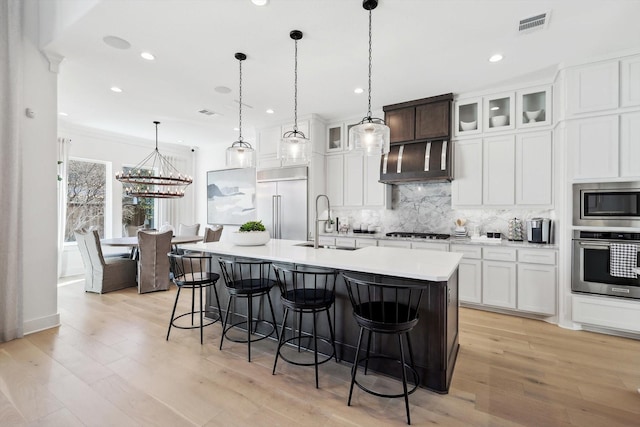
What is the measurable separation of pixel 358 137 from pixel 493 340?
246cm

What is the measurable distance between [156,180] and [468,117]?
212 inches

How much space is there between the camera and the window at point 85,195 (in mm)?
5973

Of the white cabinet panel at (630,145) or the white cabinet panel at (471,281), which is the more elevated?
the white cabinet panel at (630,145)

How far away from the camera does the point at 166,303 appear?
13.8ft

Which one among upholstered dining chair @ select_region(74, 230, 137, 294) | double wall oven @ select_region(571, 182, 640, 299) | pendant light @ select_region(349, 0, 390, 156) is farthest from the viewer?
upholstered dining chair @ select_region(74, 230, 137, 294)

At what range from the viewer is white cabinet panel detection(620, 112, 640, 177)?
3.05 metres

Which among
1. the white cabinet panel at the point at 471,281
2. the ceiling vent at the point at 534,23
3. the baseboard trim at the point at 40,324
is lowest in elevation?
the baseboard trim at the point at 40,324

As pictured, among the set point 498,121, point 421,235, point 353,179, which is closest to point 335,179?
point 353,179

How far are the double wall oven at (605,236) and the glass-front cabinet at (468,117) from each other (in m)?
1.44

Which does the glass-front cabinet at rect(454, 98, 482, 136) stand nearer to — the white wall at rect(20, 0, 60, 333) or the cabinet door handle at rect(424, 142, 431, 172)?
the cabinet door handle at rect(424, 142, 431, 172)

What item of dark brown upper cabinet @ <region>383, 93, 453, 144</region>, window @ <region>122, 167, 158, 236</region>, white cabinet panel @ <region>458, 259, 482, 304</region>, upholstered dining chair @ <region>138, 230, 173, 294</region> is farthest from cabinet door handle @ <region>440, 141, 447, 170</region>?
window @ <region>122, 167, 158, 236</region>

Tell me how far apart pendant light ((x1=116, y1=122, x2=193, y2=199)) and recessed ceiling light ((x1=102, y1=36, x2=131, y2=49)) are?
2.10 meters

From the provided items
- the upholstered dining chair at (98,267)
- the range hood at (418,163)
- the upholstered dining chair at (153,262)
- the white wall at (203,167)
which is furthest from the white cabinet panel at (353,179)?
the upholstered dining chair at (98,267)

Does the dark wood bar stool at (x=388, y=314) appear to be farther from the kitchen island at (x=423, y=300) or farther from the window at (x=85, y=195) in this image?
the window at (x=85, y=195)
